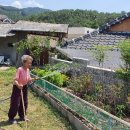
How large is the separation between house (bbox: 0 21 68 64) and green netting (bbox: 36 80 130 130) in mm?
16201

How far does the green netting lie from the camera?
6.42 m

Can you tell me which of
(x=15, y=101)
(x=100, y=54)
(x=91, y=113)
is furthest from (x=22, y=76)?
(x=100, y=54)

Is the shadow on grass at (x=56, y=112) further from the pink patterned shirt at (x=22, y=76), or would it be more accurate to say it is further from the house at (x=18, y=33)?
the house at (x=18, y=33)

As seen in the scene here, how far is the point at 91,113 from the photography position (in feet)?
24.9

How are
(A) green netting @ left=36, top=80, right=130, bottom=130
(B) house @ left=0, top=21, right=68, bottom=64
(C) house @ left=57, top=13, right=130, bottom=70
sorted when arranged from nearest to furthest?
(A) green netting @ left=36, top=80, right=130, bottom=130 → (C) house @ left=57, top=13, right=130, bottom=70 → (B) house @ left=0, top=21, right=68, bottom=64

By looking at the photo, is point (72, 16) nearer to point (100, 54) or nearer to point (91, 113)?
point (100, 54)

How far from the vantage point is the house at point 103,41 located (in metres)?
13.2

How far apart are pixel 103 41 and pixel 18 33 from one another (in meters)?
14.0

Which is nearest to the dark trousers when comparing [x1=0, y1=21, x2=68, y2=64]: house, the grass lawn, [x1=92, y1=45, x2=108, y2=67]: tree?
the grass lawn

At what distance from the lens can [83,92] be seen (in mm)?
10547

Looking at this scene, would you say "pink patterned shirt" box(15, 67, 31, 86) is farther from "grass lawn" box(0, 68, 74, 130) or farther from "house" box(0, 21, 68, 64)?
"house" box(0, 21, 68, 64)

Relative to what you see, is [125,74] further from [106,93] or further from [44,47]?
[44,47]

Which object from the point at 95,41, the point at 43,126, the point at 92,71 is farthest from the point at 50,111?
the point at 95,41

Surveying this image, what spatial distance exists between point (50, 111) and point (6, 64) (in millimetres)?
16780
